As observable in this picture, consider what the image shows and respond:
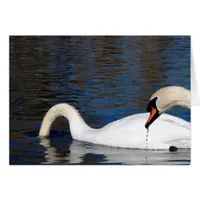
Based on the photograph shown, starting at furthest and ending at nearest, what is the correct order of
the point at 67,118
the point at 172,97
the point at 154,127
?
the point at 67,118
the point at 154,127
the point at 172,97

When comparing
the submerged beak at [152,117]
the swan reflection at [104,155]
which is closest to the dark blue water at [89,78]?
the swan reflection at [104,155]

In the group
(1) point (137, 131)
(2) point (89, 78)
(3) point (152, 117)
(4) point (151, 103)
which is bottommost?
(1) point (137, 131)

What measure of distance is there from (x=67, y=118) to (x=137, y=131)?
0.95 m

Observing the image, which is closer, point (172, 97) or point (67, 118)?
point (172, 97)

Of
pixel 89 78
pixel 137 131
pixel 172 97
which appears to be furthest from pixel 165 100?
pixel 89 78

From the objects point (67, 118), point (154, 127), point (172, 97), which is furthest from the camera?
point (67, 118)

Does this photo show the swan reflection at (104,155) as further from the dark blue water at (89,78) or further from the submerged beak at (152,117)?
the submerged beak at (152,117)

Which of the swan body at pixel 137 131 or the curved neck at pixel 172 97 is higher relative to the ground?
the curved neck at pixel 172 97

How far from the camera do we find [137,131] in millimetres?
56938

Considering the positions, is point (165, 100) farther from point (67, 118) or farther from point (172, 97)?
point (67, 118)

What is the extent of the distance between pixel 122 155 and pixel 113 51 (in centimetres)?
115

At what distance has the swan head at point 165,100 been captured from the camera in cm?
5666

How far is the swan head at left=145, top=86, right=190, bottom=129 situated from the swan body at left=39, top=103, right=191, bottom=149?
6 centimetres

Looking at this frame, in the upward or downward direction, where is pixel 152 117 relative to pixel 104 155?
upward
